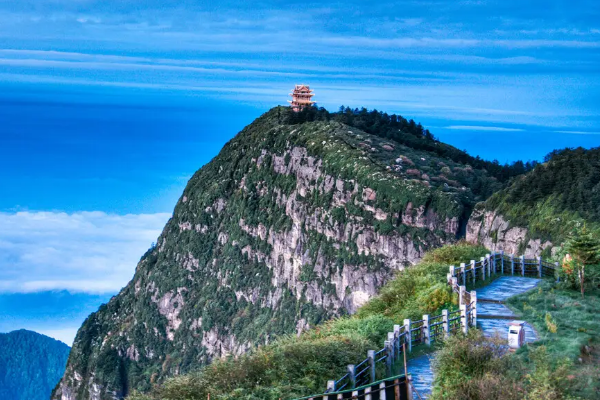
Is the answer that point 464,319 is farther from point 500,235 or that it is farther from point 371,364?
point 500,235

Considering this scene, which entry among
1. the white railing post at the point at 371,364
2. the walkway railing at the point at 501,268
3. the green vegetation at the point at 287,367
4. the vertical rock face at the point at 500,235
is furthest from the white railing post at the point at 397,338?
the vertical rock face at the point at 500,235

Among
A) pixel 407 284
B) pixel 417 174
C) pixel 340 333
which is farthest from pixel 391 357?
pixel 417 174

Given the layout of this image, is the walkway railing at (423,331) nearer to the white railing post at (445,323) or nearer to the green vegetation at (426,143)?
the white railing post at (445,323)

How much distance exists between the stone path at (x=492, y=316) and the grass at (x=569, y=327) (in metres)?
0.51

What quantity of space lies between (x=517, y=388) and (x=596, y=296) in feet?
43.6

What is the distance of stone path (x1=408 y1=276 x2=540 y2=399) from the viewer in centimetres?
2619

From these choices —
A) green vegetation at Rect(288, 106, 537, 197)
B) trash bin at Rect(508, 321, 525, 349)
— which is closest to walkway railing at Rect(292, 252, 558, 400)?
trash bin at Rect(508, 321, 525, 349)

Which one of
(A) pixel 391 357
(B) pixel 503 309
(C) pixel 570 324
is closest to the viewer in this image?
(A) pixel 391 357

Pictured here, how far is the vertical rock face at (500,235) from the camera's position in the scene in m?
84.8

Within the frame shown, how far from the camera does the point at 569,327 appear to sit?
29.7m

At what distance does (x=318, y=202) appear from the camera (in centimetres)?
16800

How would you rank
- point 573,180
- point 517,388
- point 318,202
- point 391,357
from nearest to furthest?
point 517,388 → point 391,357 → point 573,180 → point 318,202

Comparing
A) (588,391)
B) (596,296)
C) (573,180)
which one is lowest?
(588,391)

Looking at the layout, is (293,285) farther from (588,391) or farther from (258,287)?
(588,391)
